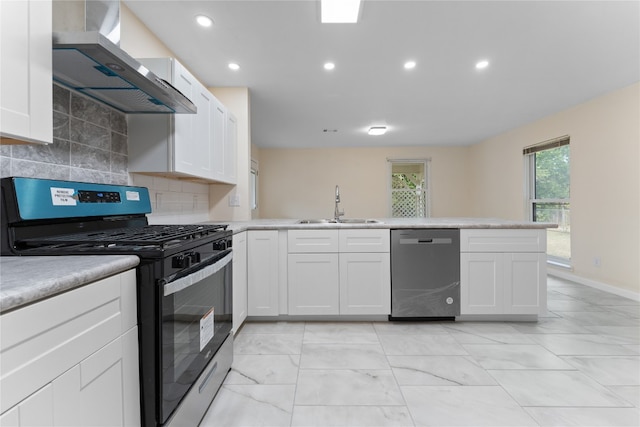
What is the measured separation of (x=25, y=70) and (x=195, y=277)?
87 centimetres

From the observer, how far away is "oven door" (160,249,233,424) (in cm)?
111

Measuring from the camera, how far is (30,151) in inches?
52.3

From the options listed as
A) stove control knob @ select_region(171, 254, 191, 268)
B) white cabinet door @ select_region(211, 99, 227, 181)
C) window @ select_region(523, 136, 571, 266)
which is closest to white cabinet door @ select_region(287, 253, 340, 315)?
white cabinet door @ select_region(211, 99, 227, 181)

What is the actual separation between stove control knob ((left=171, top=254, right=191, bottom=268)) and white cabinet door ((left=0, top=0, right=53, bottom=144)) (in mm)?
576

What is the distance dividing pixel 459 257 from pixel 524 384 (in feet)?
3.46

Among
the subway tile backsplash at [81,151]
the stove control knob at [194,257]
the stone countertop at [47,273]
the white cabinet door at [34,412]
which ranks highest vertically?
the subway tile backsplash at [81,151]

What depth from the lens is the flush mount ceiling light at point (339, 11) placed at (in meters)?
1.94

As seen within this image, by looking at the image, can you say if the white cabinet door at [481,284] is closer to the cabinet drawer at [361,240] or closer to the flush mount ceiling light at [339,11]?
the cabinet drawer at [361,240]

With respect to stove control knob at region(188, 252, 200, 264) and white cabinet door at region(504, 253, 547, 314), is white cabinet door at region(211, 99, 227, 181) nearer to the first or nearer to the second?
stove control knob at region(188, 252, 200, 264)

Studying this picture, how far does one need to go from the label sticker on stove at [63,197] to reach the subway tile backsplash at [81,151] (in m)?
0.14

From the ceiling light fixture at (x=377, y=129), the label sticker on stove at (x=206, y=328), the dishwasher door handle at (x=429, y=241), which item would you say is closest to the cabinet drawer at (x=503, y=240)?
the dishwasher door handle at (x=429, y=241)

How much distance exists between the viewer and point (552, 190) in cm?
471

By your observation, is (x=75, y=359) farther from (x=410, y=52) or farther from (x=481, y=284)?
(x=410, y=52)

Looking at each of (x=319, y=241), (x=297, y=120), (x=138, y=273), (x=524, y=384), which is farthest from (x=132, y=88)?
(x=297, y=120)
